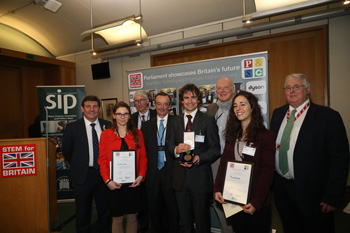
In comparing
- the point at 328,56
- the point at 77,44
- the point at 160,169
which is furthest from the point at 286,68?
the point at 77,44

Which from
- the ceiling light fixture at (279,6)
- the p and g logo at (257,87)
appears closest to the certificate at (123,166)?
the p and g logo at (257,87)

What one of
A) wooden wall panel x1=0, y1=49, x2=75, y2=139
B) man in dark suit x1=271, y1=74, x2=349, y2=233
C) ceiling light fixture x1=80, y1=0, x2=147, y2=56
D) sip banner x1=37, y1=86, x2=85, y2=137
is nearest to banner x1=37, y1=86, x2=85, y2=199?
sip banner x1=37, y1=86, x2=85, y2=137

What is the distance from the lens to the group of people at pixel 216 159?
1.80m

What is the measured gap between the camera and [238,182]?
170 centimetres

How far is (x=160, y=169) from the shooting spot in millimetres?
2514

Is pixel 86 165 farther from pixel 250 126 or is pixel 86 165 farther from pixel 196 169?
pixel 250 126

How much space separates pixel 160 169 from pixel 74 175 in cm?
108

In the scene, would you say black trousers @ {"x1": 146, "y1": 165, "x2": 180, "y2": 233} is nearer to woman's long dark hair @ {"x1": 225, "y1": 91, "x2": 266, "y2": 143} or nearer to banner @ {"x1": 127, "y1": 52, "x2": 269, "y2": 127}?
woman's long dark hair @ {"x1": 225, "y1": 91, "x2": 266, "y2": 143}

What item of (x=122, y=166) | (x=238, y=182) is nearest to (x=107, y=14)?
(x=122, y=166)

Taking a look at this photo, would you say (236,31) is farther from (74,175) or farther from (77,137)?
(74,175)

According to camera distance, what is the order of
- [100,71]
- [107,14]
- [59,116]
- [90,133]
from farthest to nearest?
[100,71] < [107,14] < [59,116] < [90,133]

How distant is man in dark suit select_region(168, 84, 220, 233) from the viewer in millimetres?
2170

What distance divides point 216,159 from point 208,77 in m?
1.49

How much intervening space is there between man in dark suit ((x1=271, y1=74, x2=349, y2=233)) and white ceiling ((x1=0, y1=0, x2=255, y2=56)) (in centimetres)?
322
